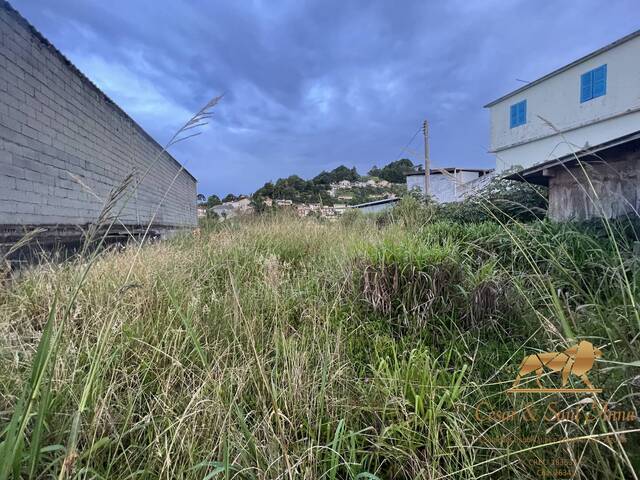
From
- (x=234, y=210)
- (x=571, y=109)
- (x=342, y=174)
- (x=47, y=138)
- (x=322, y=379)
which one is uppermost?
(x=571, y=109)

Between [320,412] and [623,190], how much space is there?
5736mm

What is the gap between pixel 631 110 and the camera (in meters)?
11.4

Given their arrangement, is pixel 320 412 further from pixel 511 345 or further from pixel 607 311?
pixel 511 345

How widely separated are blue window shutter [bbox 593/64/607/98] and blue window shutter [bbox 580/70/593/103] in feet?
0.59

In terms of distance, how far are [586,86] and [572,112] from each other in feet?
3.56

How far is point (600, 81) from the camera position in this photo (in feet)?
41.5

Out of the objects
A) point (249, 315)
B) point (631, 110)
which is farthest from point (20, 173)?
point (631, 110)

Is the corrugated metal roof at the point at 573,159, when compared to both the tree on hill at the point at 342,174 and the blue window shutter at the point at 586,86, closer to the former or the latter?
the blue window shutter at the point at 586,86

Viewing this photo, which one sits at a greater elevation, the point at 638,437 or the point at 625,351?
the point at 625,351

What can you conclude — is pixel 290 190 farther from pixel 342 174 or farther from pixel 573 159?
pixel 342 174

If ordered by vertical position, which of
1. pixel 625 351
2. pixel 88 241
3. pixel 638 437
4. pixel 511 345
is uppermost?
pixel 88 241

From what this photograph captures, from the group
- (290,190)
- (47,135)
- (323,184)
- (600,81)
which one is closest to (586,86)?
(600,81)

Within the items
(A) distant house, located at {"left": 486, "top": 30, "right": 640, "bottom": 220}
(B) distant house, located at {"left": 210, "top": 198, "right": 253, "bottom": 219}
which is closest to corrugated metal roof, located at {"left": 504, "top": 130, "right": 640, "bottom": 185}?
(A) distant house, located at {"left": 486, "top": 30, "right": 640, "bottom": 220}

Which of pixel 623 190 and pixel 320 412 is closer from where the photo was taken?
pixel 320 412
